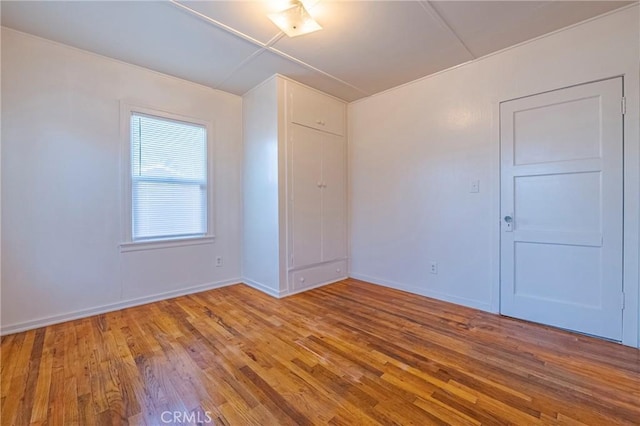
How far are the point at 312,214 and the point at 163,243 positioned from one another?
184 centimetres

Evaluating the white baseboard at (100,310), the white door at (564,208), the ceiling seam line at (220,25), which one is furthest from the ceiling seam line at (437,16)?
the white baseboard at (100,310)

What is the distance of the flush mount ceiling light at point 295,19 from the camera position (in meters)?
2.02

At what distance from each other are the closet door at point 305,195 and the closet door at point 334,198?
0.10 meters

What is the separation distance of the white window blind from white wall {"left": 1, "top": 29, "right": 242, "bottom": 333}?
0.17 m

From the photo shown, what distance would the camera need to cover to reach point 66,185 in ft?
8.48

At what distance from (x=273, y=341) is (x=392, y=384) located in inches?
38.9

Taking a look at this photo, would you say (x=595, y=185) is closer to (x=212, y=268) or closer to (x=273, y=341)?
(x=273, y=341)

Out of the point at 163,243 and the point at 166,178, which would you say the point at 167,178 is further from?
the point at 163,243

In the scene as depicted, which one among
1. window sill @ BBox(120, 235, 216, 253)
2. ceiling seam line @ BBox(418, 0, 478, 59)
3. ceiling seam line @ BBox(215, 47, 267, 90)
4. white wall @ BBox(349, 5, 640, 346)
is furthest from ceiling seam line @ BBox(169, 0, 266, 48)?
window sill @ BBox(120, 235, 216, 253)

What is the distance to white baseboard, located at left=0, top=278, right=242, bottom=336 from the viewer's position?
2.37 meters

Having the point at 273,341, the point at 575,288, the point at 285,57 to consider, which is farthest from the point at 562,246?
the point at 285,57

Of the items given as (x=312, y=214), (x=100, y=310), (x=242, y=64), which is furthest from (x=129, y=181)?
(x=312, y=214)

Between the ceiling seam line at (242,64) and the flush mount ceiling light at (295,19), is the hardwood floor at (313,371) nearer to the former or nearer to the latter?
the flush mount ceiling light at (295,19)

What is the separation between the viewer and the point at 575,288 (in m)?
2.32
